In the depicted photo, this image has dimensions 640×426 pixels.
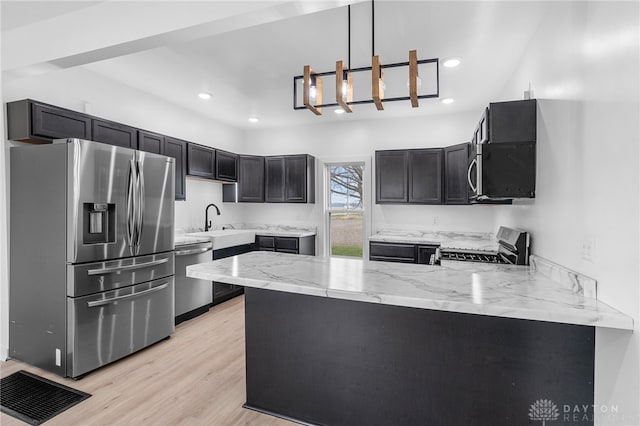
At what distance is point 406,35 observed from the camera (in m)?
2.72

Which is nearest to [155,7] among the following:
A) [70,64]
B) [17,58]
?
[70,64]

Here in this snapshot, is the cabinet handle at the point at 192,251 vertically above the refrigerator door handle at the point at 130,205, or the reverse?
the refrigerator door handle at the point at 130,205

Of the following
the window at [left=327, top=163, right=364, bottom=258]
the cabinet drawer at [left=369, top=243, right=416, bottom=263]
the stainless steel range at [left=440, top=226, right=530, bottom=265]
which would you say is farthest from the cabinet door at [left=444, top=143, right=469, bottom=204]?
the window at [left=327, top=163, right=364, bottom=258]

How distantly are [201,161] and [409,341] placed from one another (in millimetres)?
3889

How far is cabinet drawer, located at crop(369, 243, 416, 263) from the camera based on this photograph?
448cm

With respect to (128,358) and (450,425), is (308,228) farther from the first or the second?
(450,425)

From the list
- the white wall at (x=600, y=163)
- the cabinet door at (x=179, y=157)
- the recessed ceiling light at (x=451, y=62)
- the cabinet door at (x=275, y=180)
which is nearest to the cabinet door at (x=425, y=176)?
the recessed ceiling light at (x=451, y=62)

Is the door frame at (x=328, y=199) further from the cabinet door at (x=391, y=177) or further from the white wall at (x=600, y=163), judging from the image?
the white wall at (x=600, y=163)

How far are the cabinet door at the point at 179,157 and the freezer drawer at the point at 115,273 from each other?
1.07 m

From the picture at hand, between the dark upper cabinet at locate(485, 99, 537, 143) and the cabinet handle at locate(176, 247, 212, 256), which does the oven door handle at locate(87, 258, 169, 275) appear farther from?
the dark upper cabinet at locate(485, 99, 537, 143)

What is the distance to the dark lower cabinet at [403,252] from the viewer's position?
439 cm

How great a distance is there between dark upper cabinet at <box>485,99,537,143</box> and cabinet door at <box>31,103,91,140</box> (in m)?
3.58

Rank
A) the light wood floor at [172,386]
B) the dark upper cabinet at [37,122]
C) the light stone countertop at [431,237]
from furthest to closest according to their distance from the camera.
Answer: the light stone countertop at [431,237] < the dark upper cabinet at [37,122] < the light wood floor at [172,386]

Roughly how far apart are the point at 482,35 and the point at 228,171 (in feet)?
12.8
